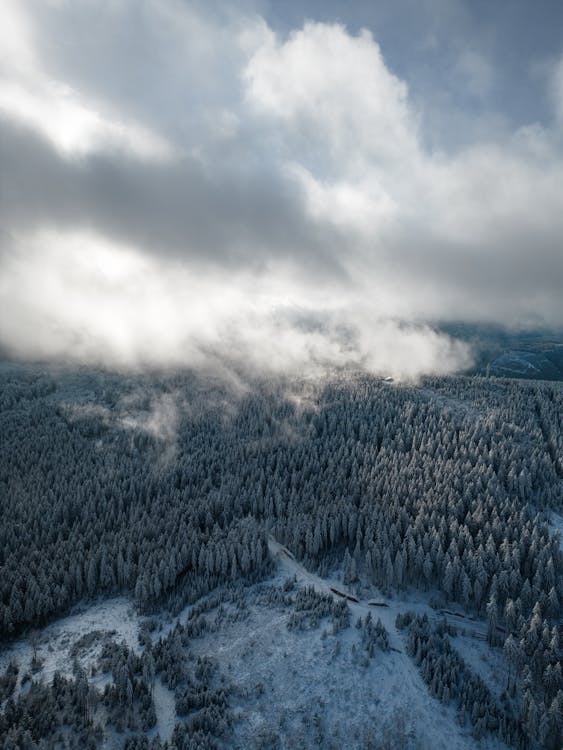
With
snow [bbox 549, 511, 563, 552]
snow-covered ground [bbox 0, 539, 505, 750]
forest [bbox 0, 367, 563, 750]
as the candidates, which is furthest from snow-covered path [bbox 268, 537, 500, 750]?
snow [bbox 549, 511, 563, 552]

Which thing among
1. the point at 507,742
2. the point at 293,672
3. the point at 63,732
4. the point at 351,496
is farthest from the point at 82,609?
the point at 507,742

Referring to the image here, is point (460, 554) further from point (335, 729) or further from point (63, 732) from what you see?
point (63, 732)

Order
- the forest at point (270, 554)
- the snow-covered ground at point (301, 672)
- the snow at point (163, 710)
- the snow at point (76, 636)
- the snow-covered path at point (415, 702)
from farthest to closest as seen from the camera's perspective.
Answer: the snow at point (76, 636) < the forest at point (270, 554) < the snow-covered ground at point (301, 672) < the snow-covered path at point (415, 702) < the snow at point (163, 710)

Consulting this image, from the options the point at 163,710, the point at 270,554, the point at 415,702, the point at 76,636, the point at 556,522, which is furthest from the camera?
the point at 556,522

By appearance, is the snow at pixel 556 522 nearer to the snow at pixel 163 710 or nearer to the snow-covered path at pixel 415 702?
the snow-covered path at pixel 415 702

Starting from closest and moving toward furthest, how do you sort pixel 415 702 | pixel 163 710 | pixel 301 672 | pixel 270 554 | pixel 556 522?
pixel 163 710 → pixel 415 702 → pixel 301 672 → pixel 270 554 → pixel 556 522

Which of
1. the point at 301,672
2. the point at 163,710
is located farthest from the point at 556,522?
the point at 163,710

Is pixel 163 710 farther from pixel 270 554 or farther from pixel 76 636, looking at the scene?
pixel 270 554

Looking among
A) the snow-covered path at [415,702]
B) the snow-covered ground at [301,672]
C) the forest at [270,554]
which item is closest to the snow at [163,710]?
the snow-covered ground at [301,672]

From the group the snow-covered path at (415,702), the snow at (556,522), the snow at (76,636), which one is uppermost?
the snow at (556,522)
